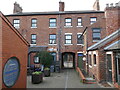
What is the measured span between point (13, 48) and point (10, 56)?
49 centimetres

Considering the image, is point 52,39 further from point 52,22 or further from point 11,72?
point 11,72

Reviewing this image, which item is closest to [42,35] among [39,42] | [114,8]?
[39,42]

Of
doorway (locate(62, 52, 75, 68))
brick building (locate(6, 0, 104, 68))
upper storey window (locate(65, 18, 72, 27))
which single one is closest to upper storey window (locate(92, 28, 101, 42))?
brick building (locate(6, 0, 104, 68))

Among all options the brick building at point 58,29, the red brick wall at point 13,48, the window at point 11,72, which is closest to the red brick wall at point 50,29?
the brick building at point 58,29

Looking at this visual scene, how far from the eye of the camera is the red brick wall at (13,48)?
5348 mm

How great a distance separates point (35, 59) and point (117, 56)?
15513mm

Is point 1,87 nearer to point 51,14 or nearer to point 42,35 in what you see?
point 42,35

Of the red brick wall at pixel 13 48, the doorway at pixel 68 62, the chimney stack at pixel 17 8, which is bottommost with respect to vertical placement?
the doorway at pixel 68 62

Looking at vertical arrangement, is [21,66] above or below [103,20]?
below

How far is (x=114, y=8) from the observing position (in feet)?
51.7

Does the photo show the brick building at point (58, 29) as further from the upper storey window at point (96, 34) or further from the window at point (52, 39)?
the upper storey window at point (96, 34)

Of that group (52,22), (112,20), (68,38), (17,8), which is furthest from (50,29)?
(112,20)

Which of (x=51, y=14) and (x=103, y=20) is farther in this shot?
(x=51, y=14)

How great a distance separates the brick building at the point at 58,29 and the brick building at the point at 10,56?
13755 millimetres
